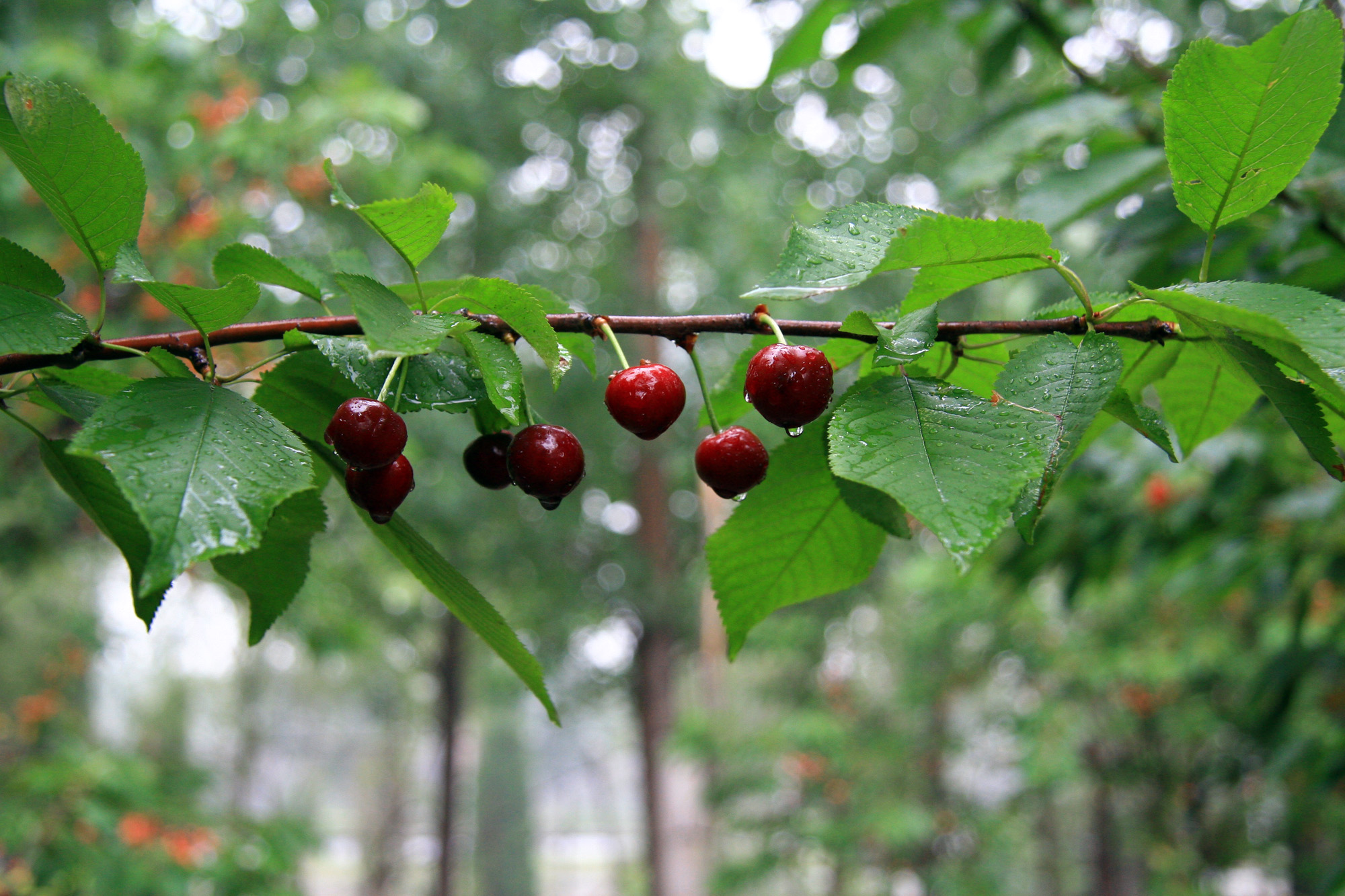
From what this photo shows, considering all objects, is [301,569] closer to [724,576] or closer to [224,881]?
[724,576]

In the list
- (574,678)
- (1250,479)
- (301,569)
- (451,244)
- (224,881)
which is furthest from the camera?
(574,678)

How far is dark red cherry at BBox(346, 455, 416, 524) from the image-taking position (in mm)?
594

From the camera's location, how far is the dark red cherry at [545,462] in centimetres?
62

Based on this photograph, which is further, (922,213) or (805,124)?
(805,124)

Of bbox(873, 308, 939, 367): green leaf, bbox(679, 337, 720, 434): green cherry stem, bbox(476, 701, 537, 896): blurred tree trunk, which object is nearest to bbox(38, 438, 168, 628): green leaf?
bbox(679, 337, 720, 434): green cherry stem

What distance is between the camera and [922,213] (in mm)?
526

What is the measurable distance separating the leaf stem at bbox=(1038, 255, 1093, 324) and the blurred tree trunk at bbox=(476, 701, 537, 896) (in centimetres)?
1741

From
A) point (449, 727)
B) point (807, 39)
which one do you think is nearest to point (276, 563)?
point (807, 39)

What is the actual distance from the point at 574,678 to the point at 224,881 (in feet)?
16.0

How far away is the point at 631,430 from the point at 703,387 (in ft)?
0.21

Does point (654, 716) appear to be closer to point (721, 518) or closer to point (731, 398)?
point (721, 518)

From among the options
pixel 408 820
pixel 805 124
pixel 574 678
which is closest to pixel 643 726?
pixel 574 678

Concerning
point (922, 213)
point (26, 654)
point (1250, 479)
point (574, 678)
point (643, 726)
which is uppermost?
point (26, 654)

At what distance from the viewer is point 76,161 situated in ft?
1.85
